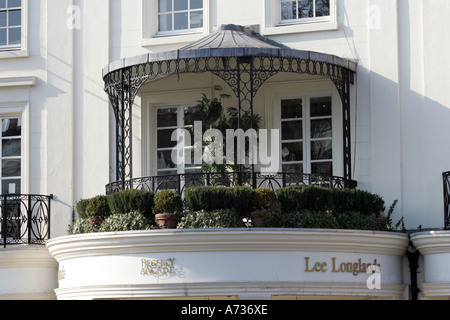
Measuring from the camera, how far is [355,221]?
19.1 metres

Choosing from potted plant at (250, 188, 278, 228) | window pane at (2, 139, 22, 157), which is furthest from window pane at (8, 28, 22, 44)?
potted plant at (250, 188, 278, 228)

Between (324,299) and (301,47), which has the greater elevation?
(301,47)

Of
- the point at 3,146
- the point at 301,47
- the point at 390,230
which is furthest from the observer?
the point at 3,146

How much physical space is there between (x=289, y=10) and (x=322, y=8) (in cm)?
63

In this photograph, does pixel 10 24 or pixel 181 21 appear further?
pixel 10 24

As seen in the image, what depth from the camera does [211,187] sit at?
18.9 m

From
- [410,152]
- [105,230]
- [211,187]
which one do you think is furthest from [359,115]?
[105,230]

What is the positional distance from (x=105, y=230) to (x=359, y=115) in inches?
202

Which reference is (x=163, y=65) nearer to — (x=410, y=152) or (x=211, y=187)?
(x=211, y=187)

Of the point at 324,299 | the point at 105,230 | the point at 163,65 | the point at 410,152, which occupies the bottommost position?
the point at 324,299

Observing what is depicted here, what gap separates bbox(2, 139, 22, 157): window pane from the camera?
2262cm

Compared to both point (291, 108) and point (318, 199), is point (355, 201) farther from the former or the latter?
point (291, 108)

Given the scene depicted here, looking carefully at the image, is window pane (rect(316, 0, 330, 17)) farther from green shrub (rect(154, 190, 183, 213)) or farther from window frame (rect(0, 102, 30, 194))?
window frame (rect(0, 102, 30, 194))

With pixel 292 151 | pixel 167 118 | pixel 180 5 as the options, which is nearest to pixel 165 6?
pixel 180 5
